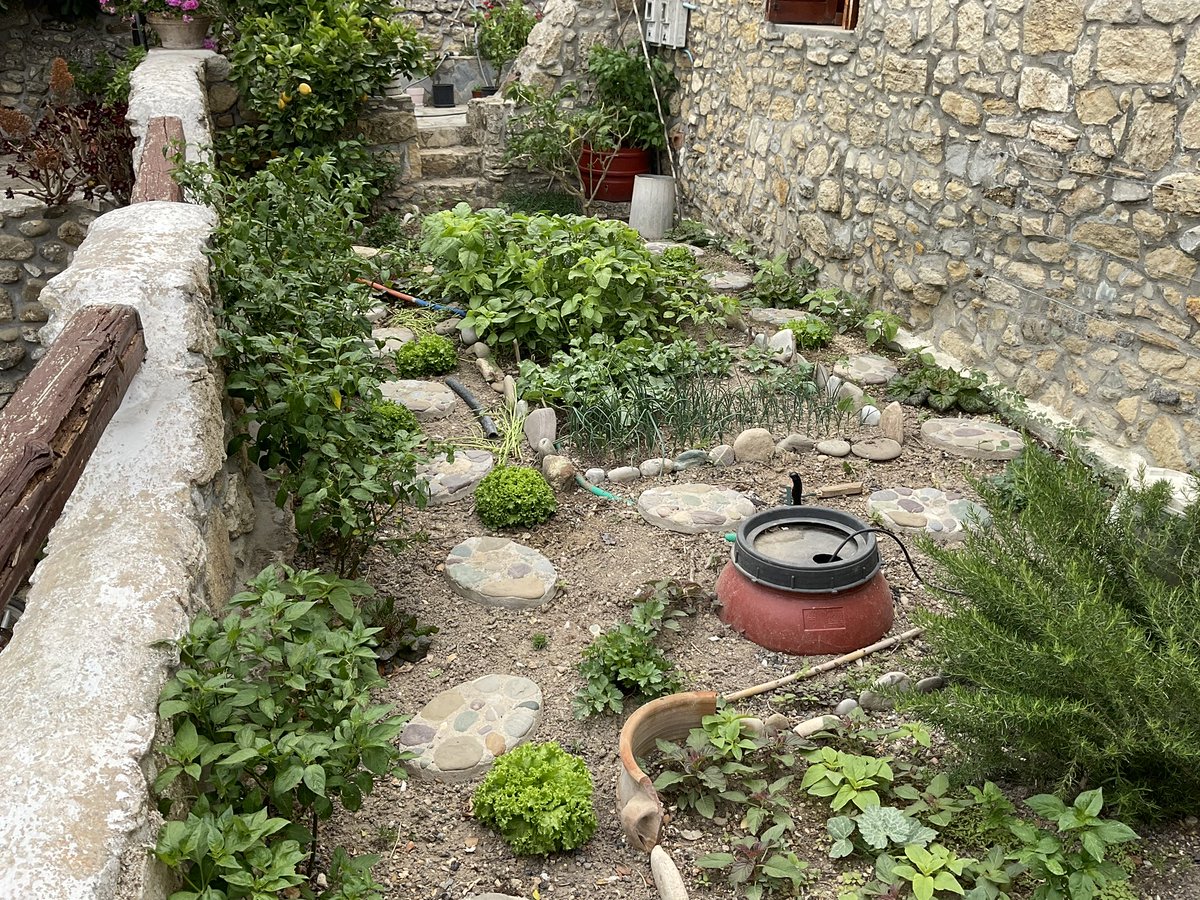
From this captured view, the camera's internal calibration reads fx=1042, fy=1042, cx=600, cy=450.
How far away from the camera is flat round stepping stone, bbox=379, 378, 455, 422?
16.7 ft

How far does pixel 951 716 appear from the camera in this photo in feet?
8.09

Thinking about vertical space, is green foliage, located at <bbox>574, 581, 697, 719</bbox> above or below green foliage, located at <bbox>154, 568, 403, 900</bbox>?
below

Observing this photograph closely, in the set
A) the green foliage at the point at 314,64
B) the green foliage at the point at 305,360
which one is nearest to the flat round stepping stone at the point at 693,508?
the green foliage at the point at 305,360

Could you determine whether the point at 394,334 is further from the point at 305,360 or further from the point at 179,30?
the point at 179,30

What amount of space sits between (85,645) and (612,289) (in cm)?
397

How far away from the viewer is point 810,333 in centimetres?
565

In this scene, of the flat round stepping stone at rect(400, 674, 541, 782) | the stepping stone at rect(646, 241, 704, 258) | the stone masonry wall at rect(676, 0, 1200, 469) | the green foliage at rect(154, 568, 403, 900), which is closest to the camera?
the green foliage at rect(154, 568, 403, 900)

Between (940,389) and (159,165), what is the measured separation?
12.1ft

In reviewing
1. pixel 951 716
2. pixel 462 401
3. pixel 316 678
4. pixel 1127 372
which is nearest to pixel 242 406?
pixel 316 678

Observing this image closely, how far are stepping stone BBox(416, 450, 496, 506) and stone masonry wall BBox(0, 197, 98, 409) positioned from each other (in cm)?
325

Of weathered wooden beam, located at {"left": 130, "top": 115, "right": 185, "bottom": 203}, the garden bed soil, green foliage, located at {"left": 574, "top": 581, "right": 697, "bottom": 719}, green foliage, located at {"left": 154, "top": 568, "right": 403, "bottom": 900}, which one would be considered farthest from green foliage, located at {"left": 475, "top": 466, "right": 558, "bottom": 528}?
green foliage, located at {"left": 154, "top": 568, "right": 403, "bottom": 900}

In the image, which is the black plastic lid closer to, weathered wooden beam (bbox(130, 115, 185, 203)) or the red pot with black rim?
weathered wooden beam (bbox(130, 115, 185, 203))

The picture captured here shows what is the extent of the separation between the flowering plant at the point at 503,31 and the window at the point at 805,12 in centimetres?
508

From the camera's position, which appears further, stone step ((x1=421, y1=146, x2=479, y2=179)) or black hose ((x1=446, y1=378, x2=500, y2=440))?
stone step ((x1=421, y1=146, x2=479, y2=179))
